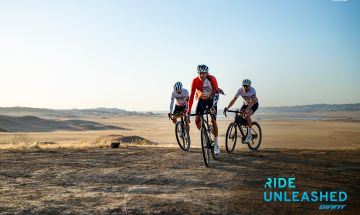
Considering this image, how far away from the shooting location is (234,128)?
12281 millimetres

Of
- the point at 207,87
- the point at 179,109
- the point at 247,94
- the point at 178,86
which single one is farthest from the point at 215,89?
the point at 179,109

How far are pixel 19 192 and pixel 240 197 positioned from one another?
3509 millimetres

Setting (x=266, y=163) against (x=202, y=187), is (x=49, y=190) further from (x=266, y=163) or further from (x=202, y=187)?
(x=266, y=163)

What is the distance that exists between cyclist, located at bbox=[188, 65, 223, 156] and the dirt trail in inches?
36.1

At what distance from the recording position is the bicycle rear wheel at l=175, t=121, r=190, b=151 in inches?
477

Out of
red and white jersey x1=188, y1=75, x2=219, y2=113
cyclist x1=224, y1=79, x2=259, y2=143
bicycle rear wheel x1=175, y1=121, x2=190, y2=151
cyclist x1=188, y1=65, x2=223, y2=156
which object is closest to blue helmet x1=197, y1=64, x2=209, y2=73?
cyclist x1=188, y1=65, x2=223, y2=156

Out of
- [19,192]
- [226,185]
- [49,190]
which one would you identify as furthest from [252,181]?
[19,192]

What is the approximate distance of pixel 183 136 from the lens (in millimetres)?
12195

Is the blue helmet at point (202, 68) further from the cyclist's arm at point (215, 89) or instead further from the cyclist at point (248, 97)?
the cyclist at point (248, 97)

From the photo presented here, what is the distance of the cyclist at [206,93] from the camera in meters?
9.89

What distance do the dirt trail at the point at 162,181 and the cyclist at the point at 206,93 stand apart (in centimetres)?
92

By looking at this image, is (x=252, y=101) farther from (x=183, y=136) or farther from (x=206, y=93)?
A: (x=206, y=93)

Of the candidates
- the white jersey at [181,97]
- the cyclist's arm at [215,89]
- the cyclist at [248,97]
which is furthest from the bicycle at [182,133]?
the cyclist's arm at [215,89]

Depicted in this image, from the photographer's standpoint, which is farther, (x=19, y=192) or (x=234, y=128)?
(x=234, y=128)
